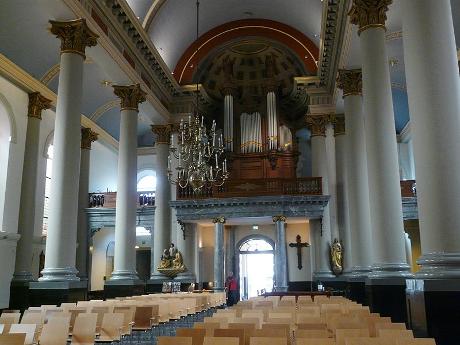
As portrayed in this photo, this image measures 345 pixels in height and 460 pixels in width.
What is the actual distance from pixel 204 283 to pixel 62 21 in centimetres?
1418

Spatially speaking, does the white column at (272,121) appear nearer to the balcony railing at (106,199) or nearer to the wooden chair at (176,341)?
the balcony railing at (106,199)

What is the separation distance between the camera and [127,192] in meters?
15.6

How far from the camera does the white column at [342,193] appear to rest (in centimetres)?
1842

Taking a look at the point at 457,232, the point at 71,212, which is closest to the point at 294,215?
the point at 71,212

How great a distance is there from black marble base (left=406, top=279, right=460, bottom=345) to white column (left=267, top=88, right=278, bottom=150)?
1617cm

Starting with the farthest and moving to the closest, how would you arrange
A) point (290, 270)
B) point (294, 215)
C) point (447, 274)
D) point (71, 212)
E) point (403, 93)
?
point (290, 270) < point (403, 93) < point (294, 215) < point (71, 212) < point (447, 274)

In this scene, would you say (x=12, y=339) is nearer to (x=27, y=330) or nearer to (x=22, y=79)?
(x=27, y=330)

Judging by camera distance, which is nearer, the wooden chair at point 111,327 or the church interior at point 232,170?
the church interior at point 232,170

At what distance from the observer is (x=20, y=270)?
15992 mm

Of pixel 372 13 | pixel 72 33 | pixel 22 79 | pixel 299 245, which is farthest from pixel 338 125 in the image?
pixel 22 79

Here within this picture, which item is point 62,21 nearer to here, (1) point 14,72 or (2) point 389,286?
(1) point 14,72

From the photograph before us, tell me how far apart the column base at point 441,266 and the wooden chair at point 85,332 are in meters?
4.35

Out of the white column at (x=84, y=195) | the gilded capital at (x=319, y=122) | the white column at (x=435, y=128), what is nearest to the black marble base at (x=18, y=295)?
the white column at (x=84, y=195)

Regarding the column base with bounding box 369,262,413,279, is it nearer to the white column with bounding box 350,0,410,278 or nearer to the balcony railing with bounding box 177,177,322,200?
the white column with bounding box 350,0,410,278
